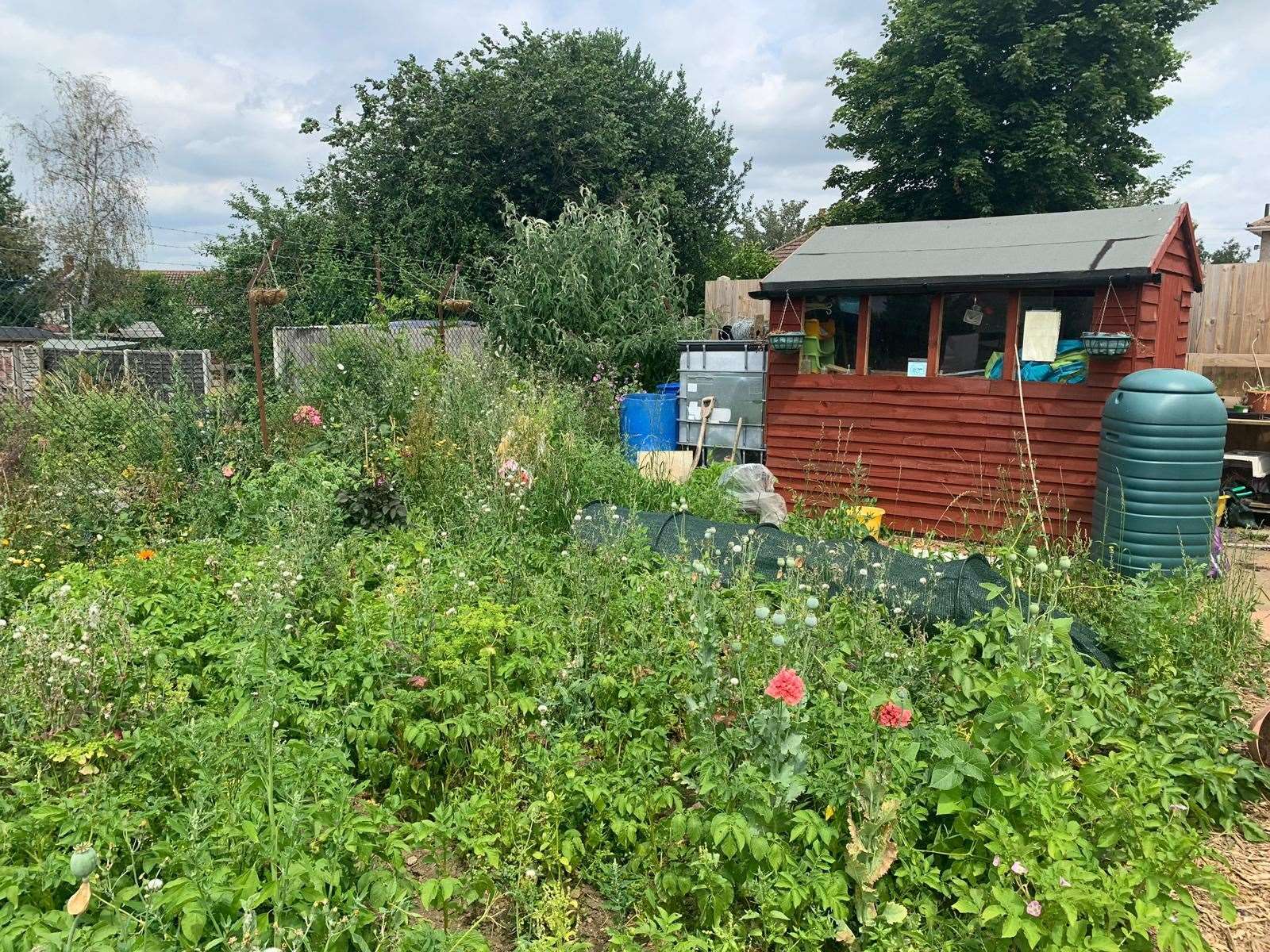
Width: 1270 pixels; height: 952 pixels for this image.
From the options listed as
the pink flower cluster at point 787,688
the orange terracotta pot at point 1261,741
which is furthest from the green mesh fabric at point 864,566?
the pink flower cluster at point 787,688

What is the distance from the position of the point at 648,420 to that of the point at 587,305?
2.01m

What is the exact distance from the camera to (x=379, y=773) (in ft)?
9.41

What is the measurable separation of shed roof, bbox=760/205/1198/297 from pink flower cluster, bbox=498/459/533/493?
12.2 ft

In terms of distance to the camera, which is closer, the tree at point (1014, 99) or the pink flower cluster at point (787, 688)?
the pink flower cluster at point (787, 688)

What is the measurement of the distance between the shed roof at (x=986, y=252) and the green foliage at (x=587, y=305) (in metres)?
2.65

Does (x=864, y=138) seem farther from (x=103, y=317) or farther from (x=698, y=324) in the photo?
(x=103, y=317)

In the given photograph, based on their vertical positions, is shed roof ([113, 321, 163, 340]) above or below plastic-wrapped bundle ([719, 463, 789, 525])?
above

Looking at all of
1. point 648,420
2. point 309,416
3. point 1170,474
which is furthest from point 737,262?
point 1170,474

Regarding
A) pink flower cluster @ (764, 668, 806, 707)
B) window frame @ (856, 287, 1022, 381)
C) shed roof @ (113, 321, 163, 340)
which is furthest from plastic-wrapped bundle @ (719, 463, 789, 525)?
shed roof @ (113, 321, 163, 340)

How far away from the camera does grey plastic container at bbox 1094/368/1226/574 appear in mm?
5473

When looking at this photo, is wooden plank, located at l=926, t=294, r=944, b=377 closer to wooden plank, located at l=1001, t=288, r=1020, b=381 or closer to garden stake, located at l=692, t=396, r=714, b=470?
wooden plank, located at l=1001, t=288, r=1020, b=381

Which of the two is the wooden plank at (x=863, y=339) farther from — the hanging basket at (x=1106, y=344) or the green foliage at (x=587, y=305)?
the green foliage at (x=587, y=305)

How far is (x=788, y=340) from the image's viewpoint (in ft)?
26.3

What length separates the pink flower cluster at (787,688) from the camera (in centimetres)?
229
